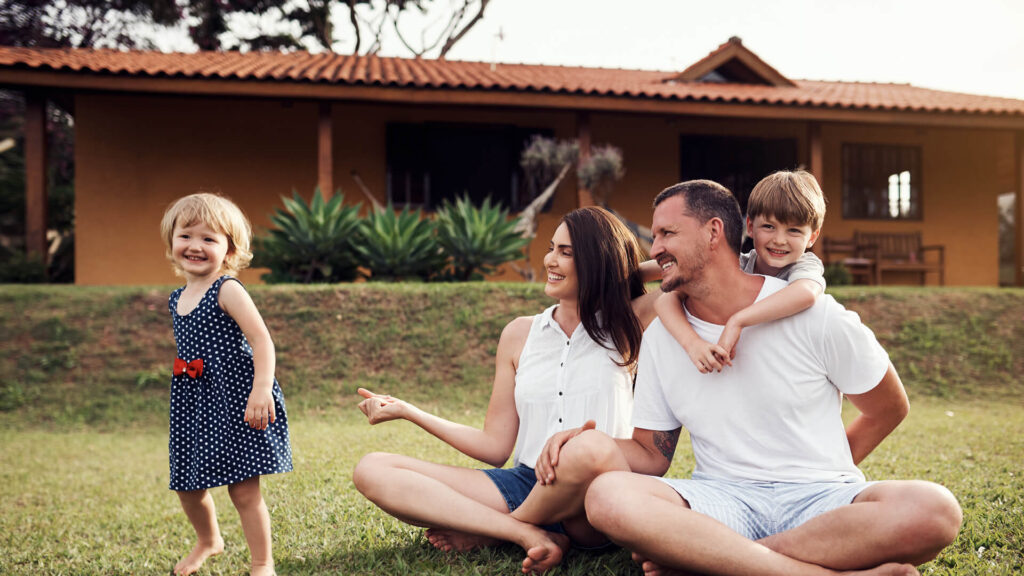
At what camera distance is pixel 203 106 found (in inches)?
483

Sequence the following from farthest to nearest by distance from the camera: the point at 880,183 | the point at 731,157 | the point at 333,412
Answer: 1. the point at 880,183
2. the point at 731,157
3. the point at 333,412

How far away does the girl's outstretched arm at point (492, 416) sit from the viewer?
293cm

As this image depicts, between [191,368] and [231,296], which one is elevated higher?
[231,296]

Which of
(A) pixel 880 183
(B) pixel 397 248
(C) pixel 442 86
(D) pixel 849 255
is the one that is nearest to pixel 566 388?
(B) pixel 397 248

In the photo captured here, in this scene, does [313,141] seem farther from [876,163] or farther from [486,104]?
Result: [876,163]

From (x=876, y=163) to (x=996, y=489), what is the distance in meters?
11.7

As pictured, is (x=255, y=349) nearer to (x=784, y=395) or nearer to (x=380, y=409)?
(x=380, y=409)

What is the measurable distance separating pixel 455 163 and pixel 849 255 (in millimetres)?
6976

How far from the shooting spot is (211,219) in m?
3.12

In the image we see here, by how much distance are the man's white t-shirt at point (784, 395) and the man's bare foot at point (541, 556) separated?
62 centimetres

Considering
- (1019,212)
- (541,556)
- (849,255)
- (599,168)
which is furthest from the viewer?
(1019,212)

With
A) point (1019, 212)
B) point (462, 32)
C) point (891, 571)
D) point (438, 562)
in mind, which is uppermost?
point (462, 32)

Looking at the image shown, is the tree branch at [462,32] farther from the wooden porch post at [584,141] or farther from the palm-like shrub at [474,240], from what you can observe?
the palm-like shrub at [474,240]

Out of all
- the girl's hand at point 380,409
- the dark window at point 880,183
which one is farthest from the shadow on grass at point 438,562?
the dark window at point 880,183
